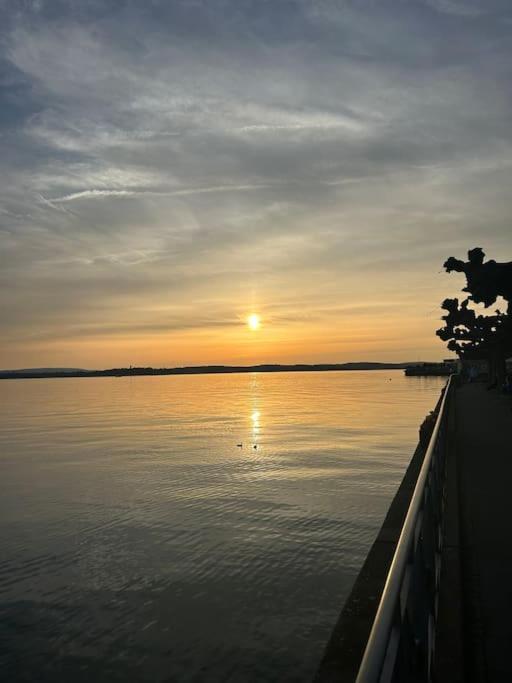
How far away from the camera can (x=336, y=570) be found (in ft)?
38.6

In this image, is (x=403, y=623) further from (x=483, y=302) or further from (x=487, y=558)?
(x=483, y=302)

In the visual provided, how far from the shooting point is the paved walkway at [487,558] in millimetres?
4660

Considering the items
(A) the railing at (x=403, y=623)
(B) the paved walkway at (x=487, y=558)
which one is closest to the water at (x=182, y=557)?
(B) the paved walkway at (x=487, y=558)

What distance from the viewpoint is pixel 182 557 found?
42.8 feet

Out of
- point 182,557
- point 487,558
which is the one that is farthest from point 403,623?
point 182,557

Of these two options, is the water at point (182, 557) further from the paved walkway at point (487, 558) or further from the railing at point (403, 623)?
the railing at point (403, 623)

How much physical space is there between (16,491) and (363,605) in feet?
59.5

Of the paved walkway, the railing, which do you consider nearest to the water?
the paved walkway

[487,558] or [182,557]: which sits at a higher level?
[487,558]

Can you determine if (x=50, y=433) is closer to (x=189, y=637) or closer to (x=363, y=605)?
(x=189, y=637)

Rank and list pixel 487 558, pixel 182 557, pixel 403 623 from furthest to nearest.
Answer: pixel 182 557
pixel 487 558
pixel 403 623

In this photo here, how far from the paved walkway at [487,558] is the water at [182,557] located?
2.84 metres

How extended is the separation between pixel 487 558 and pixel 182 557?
7.91 metres

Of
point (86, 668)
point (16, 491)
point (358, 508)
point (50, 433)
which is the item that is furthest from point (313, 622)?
point (50, 433)
